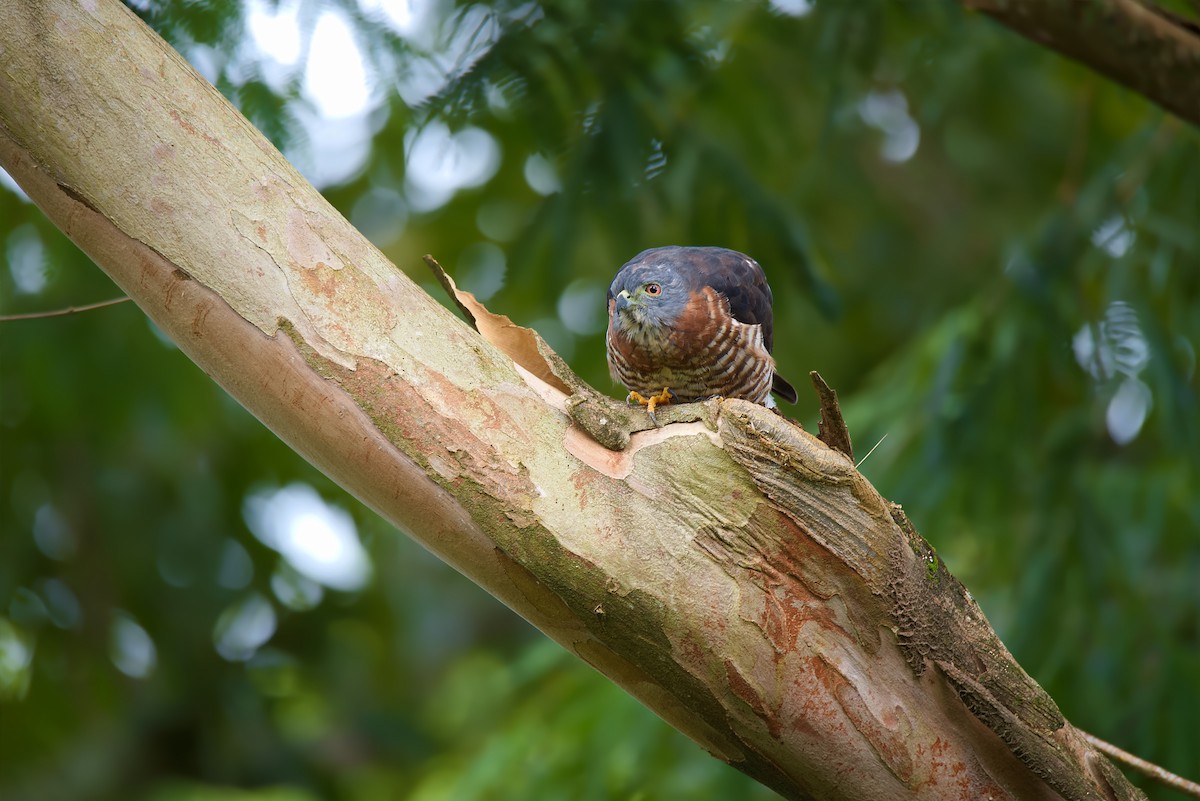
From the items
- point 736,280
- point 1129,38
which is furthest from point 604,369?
point 1129,38

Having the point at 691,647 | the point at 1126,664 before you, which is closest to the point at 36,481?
the point at 691,647

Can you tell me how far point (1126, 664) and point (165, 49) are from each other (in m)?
3.67

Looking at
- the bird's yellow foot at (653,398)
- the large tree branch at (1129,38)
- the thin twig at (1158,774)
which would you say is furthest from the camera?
the bird's yellow foot at (653,398)

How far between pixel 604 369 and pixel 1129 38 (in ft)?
9.81

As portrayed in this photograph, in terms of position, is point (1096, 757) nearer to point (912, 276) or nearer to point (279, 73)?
point (279, 73)

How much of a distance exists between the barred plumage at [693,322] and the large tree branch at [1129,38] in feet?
3.34

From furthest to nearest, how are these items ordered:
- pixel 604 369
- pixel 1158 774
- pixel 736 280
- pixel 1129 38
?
pixel 604 369
pixel 736 280
pixel 1129 38
pixel 1158 774

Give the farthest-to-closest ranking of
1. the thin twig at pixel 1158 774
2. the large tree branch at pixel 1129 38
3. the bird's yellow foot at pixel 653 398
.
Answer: the bird's yellow foot at pixel 653 398 → the large tree branch at pixel 1129 38 → the thin twig at pixel 1158 774

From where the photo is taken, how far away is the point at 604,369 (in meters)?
5.47

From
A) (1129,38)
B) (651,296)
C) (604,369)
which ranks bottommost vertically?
(604,369)

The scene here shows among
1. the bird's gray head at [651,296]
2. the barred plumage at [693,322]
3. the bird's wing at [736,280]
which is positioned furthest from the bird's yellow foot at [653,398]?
the bird's wing at [736,280]

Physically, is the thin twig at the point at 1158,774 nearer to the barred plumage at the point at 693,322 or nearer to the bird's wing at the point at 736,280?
the barred plumage at the point at 693,322

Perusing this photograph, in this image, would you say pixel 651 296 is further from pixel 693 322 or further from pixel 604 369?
pixel 604 369

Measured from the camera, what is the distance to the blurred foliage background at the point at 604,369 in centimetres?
365
